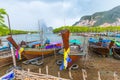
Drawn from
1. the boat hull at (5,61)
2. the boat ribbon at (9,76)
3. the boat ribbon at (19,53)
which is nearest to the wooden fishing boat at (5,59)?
the boat hull at (5,61)

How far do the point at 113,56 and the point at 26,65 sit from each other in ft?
42.0

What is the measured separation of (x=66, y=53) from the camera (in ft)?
71.1

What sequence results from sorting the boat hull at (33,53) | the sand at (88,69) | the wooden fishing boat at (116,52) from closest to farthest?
the sand at (88,69)
the boat hull at (33,53)
the wooden fishing boat at (116,52)

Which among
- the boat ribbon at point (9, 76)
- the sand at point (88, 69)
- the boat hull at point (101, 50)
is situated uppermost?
the boat hull at point (101, 50)

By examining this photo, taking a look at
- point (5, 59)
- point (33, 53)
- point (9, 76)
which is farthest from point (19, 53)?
point (9, 76)

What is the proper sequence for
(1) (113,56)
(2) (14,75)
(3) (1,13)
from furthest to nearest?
(3) (1,13), (1) (113,56), (2) (14,75)

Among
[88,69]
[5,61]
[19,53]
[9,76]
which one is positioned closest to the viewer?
[9,76]

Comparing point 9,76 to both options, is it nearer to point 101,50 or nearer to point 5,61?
point 5,61

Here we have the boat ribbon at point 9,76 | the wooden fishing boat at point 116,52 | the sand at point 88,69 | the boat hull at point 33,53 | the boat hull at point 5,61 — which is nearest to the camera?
the boat ribbon at point 9,76

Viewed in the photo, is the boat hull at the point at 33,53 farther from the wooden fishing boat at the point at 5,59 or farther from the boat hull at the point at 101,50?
the boat hull at the point at 101,50

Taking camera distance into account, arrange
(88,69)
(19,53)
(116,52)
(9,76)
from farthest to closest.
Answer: (116,52), (19,53), (88,69), (9,76)

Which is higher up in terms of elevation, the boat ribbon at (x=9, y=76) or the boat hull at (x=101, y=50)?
the boat hull at (x=101, y=50)

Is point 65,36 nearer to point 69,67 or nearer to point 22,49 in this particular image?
point 69,67

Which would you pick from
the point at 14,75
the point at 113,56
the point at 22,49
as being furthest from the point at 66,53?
the point at 113,56
